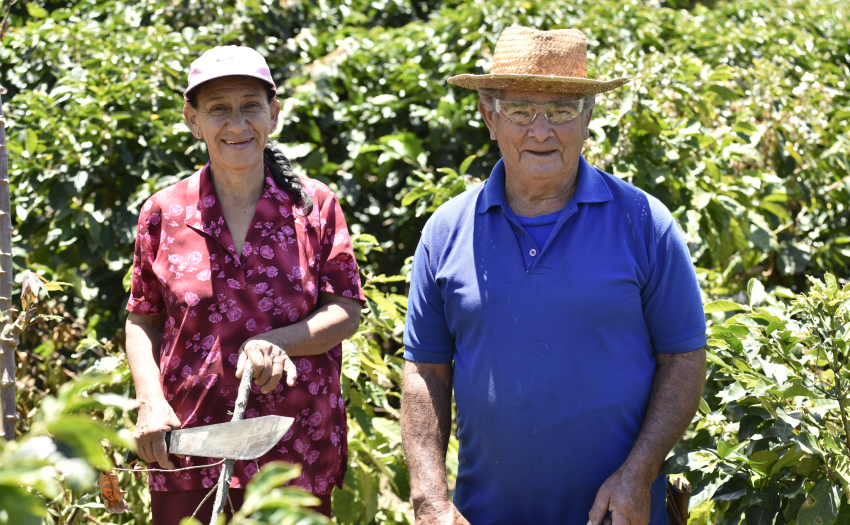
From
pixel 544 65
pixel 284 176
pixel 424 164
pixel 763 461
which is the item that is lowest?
pixel 763 461

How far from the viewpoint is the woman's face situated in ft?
6.98

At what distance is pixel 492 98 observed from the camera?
204 centimetres

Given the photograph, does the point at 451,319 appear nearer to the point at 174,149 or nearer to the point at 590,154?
the point at 590,154

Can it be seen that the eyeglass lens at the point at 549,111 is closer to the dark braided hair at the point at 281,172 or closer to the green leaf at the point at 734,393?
the dark braided hair at the point at 281,172

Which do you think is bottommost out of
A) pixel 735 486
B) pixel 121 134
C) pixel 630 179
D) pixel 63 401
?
pixel 735 486

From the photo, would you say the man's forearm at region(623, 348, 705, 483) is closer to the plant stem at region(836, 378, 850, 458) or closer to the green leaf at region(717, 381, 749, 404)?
the green leaf at region(717, 381, 749, 404)

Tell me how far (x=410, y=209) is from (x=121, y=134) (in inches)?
55.9

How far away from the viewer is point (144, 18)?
4.97 m

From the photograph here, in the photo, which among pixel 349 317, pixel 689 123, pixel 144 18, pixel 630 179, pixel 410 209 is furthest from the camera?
pixel 144 18

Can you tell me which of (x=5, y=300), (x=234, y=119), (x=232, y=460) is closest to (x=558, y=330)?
(x=232, y=460)

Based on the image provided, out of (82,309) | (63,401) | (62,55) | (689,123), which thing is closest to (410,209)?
(689,123)

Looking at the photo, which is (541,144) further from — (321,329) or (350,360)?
(350,360)

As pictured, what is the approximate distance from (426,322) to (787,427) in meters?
0.99

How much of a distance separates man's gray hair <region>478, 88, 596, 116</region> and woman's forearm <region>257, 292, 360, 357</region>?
2.09ft
